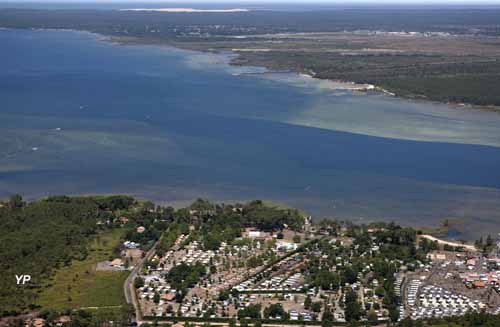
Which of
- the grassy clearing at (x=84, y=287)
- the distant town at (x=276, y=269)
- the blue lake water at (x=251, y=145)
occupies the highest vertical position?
the blue lake water at (x=251, y=145)

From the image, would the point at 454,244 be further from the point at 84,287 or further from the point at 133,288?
the point at 84,287

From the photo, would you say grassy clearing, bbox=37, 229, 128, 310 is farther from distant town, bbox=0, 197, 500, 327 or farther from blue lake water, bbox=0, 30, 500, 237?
blue lake water, bbox=0, 30, 500, 237

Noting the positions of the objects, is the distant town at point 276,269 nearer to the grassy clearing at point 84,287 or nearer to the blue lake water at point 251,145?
the grassy clearing at point 84,287

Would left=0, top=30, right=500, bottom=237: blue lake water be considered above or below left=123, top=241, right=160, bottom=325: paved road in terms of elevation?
above

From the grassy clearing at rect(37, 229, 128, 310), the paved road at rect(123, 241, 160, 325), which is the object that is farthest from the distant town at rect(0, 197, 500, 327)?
the grassy clearing at rect(37, 229, 128, 310)

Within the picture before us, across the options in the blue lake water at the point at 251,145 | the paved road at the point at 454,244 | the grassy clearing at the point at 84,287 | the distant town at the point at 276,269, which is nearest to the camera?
the distant town at the point at 276,269

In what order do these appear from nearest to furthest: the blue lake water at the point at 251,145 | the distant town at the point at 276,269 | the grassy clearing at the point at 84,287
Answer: the distant town at the point at 276,269 < the grassy clearing at the point at 84,287 < the blue lake water at the point at 251,145

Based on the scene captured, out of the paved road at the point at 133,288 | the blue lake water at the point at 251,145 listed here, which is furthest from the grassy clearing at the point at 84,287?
the blue lake water at the point at 251,145

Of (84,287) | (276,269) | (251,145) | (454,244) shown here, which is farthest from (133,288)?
(251,145)
